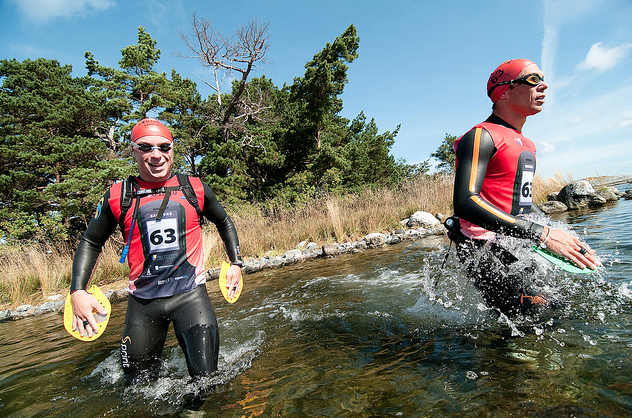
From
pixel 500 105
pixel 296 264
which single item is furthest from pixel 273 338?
pixel 296 264

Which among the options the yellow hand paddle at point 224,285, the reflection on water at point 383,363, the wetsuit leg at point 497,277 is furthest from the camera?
the yellow hand paddle at point 224,285

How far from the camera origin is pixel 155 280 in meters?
2.18

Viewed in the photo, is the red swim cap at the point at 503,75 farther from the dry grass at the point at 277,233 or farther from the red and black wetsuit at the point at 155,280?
the dry grass at the point at 277,233

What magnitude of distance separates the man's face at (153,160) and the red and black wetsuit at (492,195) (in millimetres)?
2121

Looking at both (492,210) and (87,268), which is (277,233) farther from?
(492,210)

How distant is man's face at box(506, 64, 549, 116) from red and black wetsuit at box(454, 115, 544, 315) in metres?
0.13

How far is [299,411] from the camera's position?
175cm

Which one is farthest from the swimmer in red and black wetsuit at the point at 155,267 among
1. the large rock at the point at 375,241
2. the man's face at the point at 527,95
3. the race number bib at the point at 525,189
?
the large rock at the point at 375,241

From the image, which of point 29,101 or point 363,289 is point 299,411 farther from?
point 29,101

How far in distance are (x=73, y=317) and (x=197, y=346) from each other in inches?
32.8

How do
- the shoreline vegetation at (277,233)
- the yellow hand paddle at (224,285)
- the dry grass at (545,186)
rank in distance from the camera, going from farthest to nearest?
the dry grass at (545,186) → the shoreline vegetation at (277,233) → the yellow hand paddle at (224,285)

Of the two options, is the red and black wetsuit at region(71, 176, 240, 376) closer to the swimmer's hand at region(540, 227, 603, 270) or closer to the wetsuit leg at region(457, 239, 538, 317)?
the wetsuit leg at region(457, 239, 538, 317)

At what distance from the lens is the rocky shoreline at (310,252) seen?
20.9 ft

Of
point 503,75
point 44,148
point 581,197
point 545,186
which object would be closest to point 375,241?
point 503,75
